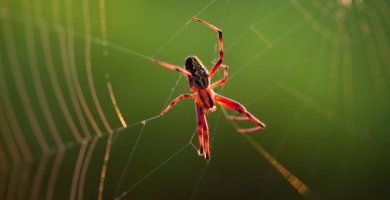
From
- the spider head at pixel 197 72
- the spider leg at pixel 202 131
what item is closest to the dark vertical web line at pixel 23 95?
the spider leg at pixel 202 131

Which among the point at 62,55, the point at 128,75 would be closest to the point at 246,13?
the point at 128,75

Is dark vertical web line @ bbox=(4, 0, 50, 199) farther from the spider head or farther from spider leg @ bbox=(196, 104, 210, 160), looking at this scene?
the spider head

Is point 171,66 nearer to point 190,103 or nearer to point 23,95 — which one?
point 23,95

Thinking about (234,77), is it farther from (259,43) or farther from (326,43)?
(326,43)

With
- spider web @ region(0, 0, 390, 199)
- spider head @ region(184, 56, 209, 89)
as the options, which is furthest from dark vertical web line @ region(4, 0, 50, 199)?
spider head @ region(184, 56, 209, 89)

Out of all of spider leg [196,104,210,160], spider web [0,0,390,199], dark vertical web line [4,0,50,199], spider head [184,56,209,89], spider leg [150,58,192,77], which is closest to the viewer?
spider leg [150,58,192,77]

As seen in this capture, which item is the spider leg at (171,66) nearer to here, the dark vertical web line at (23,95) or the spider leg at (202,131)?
the spider leg at (202,131)
